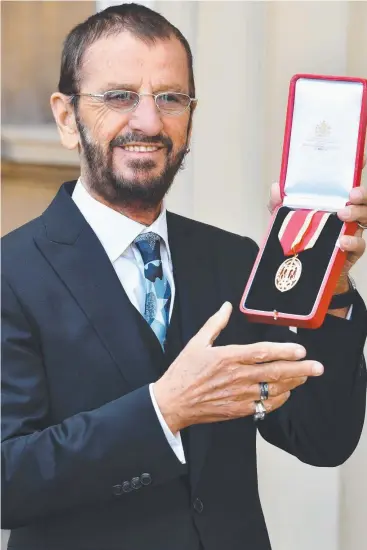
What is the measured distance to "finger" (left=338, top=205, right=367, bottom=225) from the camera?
1.40 m

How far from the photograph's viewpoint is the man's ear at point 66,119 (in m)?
1.47

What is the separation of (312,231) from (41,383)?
43 cm

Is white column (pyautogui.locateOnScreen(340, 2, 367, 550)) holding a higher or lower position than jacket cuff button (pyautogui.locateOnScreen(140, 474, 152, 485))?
lower

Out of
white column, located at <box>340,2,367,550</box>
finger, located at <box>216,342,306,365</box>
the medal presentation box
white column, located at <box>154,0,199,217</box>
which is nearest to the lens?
finger, located at <box>216,342,306,365</box>

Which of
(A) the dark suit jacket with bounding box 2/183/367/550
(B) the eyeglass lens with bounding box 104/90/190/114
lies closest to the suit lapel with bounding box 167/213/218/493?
(A) the dark suit jacket with bounding box 2/183/367/550

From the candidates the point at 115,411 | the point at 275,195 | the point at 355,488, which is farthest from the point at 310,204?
the point at 355,488

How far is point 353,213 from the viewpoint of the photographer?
140 centimetres

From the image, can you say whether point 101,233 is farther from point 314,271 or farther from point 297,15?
point 297,15

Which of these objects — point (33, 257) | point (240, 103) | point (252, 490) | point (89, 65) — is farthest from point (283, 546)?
point (89, 65)

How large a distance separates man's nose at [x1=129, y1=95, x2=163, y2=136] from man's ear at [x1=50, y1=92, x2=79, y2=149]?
0.11 m

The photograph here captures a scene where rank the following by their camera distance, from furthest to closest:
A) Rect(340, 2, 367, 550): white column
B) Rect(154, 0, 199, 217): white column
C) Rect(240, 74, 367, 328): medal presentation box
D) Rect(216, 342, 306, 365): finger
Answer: Rect(340, 2, 367, 550): white column < Rect(154, 0, 199, 217): white column < Rect(240, 74, 367, 328): medal presentation box < Rect(216, 342, 306, 365): finger

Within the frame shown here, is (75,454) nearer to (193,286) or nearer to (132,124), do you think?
(193,286)

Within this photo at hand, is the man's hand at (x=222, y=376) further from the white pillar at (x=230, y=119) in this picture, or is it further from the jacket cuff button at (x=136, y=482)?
the white pillar at (x=230, y=119)

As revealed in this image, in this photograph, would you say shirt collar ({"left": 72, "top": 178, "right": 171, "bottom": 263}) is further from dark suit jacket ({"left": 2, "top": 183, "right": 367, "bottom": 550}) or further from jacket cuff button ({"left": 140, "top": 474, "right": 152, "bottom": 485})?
jacket cuff button ({"left": 140, "top": 474, "right": 152, "bottom": 485})
